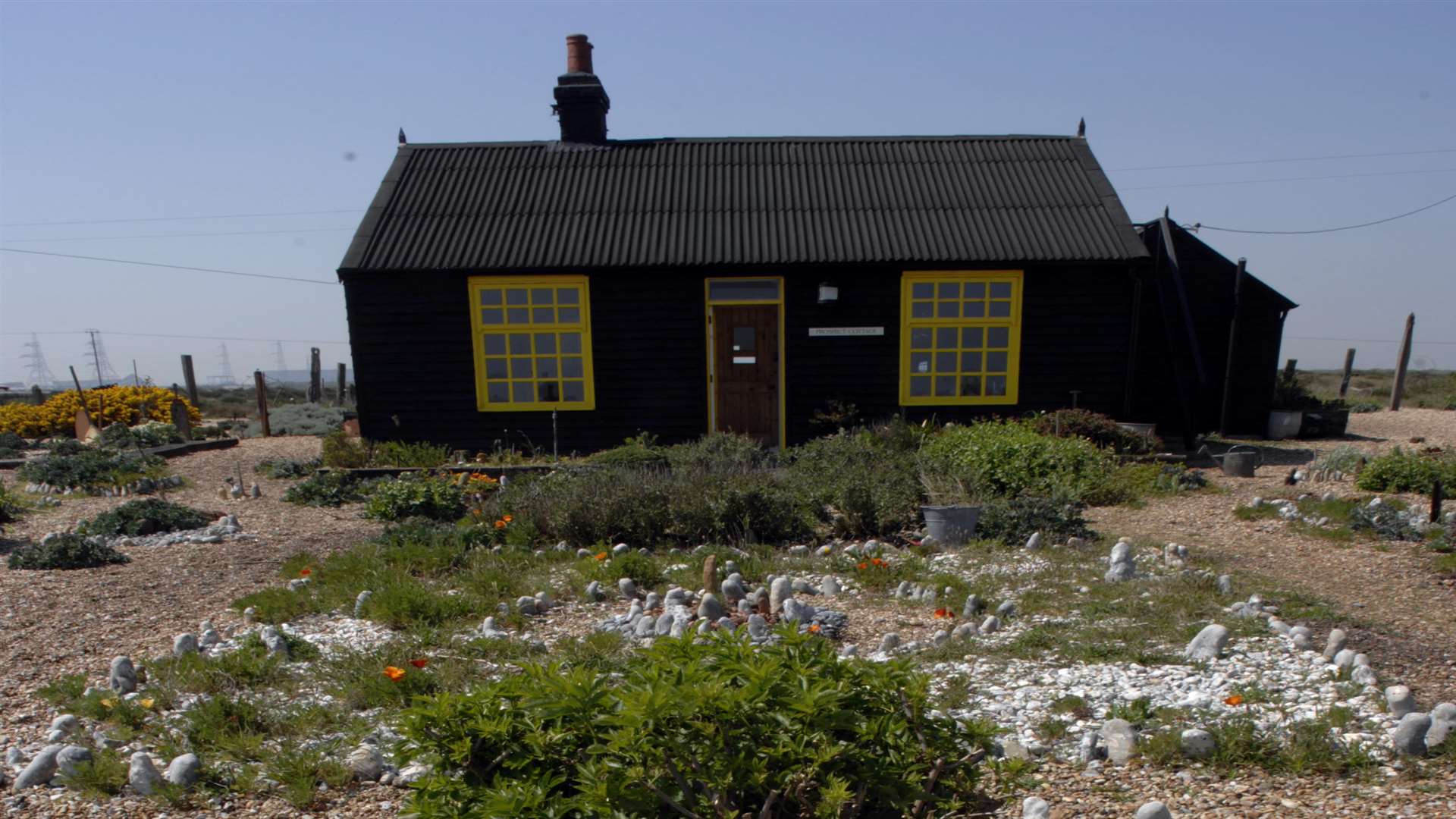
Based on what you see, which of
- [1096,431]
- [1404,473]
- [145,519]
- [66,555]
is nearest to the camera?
[66,555]

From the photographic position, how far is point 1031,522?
662 cm

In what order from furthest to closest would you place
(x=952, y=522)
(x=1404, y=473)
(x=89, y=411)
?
(x=89, y=411)
(x=1404, y=473)
(x=952, y=522)

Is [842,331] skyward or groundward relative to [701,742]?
skyward

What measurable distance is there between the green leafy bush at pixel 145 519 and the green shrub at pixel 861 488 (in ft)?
18.1

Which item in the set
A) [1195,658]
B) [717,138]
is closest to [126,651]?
[1195,658]

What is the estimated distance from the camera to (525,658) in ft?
13.7

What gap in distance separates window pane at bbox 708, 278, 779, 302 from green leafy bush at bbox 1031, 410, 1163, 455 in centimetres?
371

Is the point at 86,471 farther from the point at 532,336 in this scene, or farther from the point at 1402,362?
the point at 1402,362

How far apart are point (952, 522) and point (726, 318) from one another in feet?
18.1

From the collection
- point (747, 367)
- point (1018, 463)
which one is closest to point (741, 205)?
point (747, 367)

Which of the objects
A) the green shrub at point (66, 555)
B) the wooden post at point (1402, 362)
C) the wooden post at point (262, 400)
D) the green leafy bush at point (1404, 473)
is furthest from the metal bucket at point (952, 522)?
the wooden post at point (1402, 362)

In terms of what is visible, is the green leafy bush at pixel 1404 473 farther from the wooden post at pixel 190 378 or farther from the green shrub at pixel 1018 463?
the wooden post at pixel 190 378

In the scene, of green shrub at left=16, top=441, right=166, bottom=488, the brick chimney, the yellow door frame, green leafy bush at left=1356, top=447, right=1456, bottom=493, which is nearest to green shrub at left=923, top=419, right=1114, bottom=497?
green leafy bush at left=1356, top=447, right=1456, bottom=493

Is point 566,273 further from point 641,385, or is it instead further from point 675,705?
point 675,705
